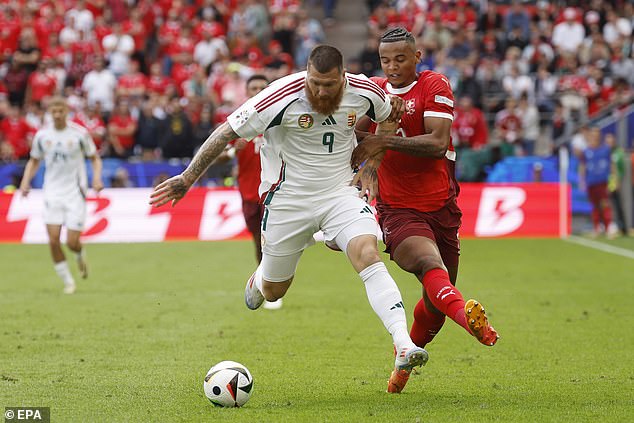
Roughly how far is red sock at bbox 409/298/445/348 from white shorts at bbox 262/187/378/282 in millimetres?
820

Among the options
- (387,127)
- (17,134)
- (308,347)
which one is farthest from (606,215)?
(387,127)

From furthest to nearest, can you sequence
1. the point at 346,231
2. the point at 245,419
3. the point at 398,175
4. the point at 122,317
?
the point at 122,317
the point at 398,175
the point at 346,231
the point at 245,419

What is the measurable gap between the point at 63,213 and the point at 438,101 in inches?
331

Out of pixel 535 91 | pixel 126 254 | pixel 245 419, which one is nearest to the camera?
pixel 245 419

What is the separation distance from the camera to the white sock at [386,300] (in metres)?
6.78

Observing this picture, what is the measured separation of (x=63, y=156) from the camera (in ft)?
47.6

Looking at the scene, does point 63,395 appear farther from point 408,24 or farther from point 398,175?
point 408,24

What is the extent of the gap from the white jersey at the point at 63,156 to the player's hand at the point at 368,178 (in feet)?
25.8

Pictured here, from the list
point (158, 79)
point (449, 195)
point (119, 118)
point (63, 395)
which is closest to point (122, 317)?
point (63, 395)

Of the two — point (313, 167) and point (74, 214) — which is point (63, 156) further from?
point (313, 167)

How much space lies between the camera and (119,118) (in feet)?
81.5

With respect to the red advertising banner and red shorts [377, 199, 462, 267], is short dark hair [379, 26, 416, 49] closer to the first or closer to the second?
red shorts [377, 199, 462, 267]

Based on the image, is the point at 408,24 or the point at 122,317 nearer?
the point at 122,317

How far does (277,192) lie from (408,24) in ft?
71.8
